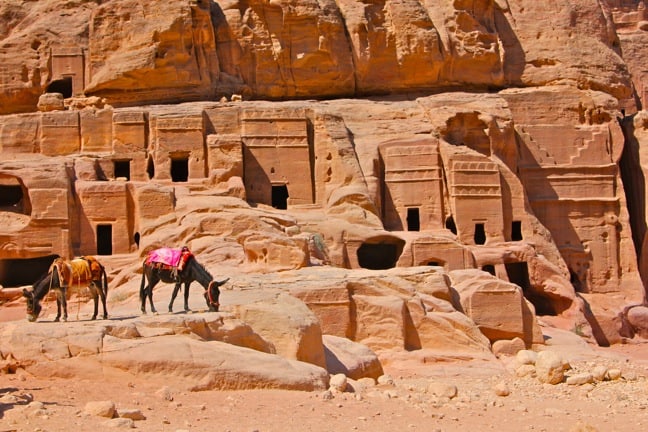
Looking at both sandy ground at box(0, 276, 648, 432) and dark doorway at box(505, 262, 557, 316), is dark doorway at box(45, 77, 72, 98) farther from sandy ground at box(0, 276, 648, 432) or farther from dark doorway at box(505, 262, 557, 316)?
sandy ground at box(0, 276, 648, 432)

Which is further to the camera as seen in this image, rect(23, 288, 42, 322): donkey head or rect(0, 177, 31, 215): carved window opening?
rect(0, 177, 31, 215): carved window opening

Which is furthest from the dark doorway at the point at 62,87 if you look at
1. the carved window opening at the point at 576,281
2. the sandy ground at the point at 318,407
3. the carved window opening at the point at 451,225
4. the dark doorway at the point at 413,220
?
the sandy ground at the point at 318,407

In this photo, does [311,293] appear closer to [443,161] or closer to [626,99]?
[443,161]

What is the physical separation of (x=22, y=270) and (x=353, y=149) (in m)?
11.3

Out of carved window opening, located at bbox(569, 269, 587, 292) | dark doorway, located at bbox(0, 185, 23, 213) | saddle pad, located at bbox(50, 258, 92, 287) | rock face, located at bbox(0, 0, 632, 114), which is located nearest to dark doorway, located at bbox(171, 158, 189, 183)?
rock face, located at bbox(0, 0, 632, 114)

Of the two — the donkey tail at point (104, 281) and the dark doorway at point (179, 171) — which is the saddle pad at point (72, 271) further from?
the dark doorway at point (179, 171)

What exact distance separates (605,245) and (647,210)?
207cm

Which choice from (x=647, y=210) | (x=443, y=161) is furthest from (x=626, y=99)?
(x=443, y=161)

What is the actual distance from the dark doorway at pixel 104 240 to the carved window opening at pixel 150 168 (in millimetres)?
2848

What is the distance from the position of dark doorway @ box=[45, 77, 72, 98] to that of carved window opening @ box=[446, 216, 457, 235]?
14697 mm

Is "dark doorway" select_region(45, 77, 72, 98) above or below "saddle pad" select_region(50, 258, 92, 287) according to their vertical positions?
above

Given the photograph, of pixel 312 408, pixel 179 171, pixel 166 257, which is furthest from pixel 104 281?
pixel 179 171

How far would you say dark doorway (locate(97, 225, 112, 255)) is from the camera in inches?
1232

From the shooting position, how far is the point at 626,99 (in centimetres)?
4344
